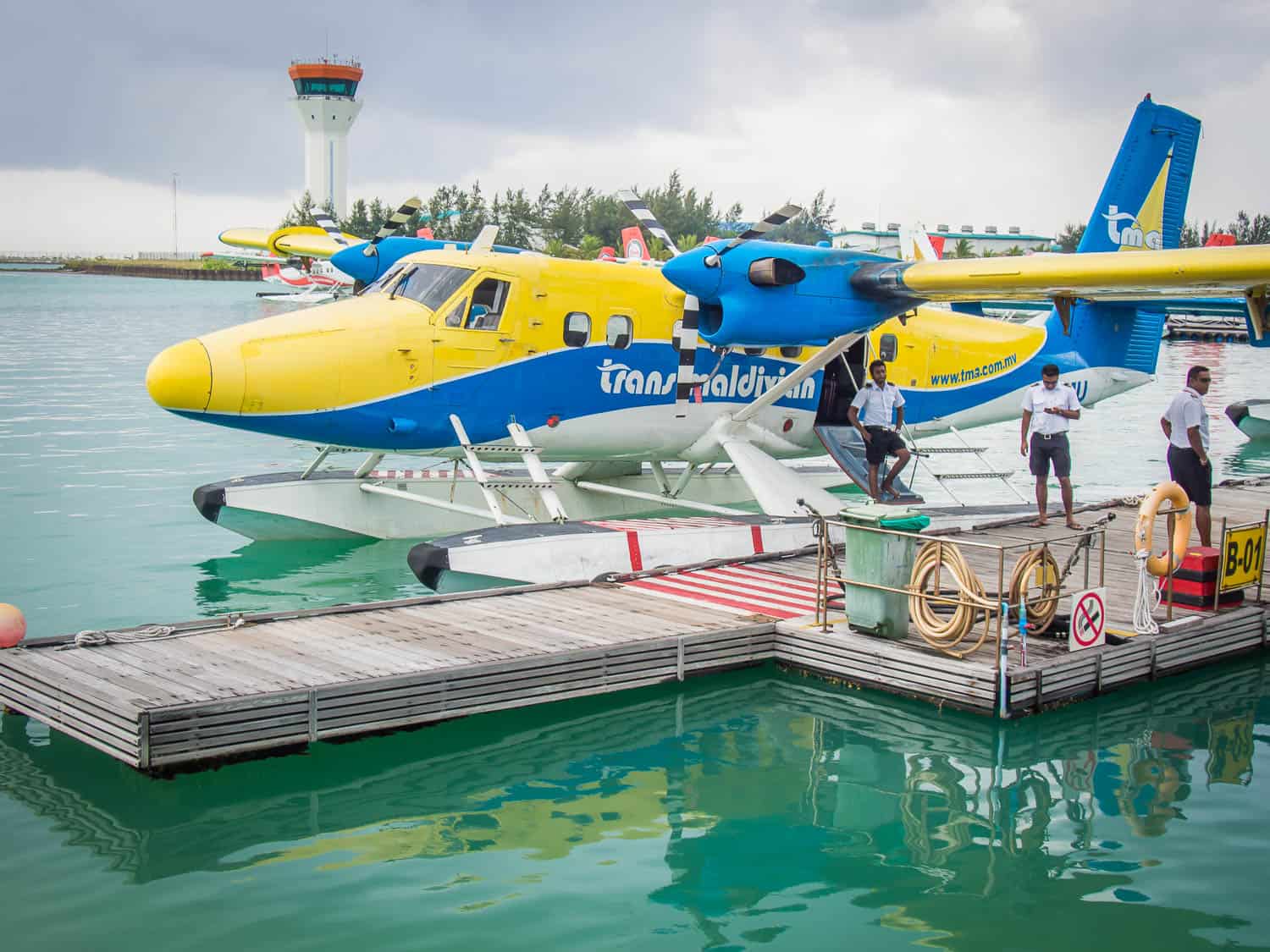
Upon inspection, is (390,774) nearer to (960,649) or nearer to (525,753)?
(525,753)

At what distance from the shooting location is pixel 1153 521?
9383mm

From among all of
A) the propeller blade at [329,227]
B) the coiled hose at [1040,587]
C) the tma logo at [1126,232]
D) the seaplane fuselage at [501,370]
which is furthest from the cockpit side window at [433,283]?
the tma logo at [1126,232]

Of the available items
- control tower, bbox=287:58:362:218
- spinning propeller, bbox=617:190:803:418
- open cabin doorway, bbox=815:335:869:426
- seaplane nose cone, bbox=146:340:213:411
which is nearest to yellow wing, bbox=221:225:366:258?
spinning propeller, bbox=617:190:803:418

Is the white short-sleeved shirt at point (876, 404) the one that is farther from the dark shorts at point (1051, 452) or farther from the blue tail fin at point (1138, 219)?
the blue tail fin at point (1138, 219)

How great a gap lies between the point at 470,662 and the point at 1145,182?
11189 millimetres

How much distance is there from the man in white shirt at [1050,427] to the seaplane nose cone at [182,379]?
7.00 metres

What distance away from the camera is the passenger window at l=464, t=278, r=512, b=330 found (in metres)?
11.8

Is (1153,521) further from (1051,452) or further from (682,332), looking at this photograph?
(682,332)

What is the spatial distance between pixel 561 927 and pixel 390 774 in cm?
209

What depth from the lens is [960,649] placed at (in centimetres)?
864

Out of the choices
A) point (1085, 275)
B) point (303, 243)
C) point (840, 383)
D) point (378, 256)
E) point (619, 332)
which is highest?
point (303, 243)

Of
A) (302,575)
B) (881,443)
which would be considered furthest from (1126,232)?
(302,575)

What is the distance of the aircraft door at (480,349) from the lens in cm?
1162

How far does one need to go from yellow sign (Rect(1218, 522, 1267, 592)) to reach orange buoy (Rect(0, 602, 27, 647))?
8.29m
